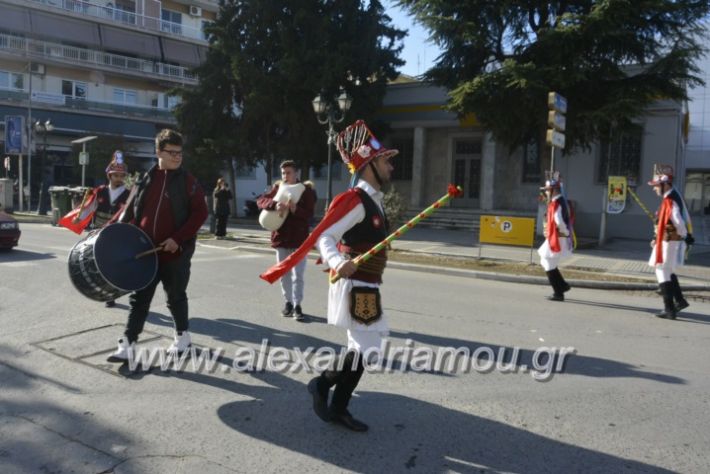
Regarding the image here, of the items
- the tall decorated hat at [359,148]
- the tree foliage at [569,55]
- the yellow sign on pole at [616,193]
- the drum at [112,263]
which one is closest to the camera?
the tall decorated hat at [359,148]

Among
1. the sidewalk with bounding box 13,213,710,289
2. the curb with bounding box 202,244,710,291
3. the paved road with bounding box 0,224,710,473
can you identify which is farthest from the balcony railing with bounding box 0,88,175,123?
the paved road with bounding box 0,224,710,473

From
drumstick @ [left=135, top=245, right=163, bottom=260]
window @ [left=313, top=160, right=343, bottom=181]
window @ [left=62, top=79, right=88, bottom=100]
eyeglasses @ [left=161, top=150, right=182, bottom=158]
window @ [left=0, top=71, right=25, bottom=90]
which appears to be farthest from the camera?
window @ [left=62, top=79, right=88, bottom=100]

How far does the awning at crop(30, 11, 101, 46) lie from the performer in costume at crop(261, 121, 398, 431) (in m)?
46.9

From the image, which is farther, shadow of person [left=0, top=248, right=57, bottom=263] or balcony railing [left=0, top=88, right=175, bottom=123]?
balcony railing [left=0, top=88, right=175, bottom=123]

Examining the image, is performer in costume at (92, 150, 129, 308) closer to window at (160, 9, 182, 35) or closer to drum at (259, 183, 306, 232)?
drum at (259, 183, 306, 232)

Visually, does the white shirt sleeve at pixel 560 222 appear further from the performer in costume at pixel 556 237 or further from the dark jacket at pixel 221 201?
the dark jacket at pixel 221 201

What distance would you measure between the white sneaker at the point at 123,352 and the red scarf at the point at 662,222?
260 inches

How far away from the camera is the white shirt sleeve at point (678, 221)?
765 centimetres

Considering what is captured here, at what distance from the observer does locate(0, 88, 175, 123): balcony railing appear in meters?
41.0

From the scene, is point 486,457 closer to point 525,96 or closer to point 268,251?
point 268,251

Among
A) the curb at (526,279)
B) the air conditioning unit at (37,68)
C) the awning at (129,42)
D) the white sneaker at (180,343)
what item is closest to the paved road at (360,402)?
the white sneaker at (180,343)

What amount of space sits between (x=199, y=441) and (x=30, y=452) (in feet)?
3.15

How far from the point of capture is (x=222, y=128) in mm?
25453

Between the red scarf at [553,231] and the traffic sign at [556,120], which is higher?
the traffic sign at [556,120]
